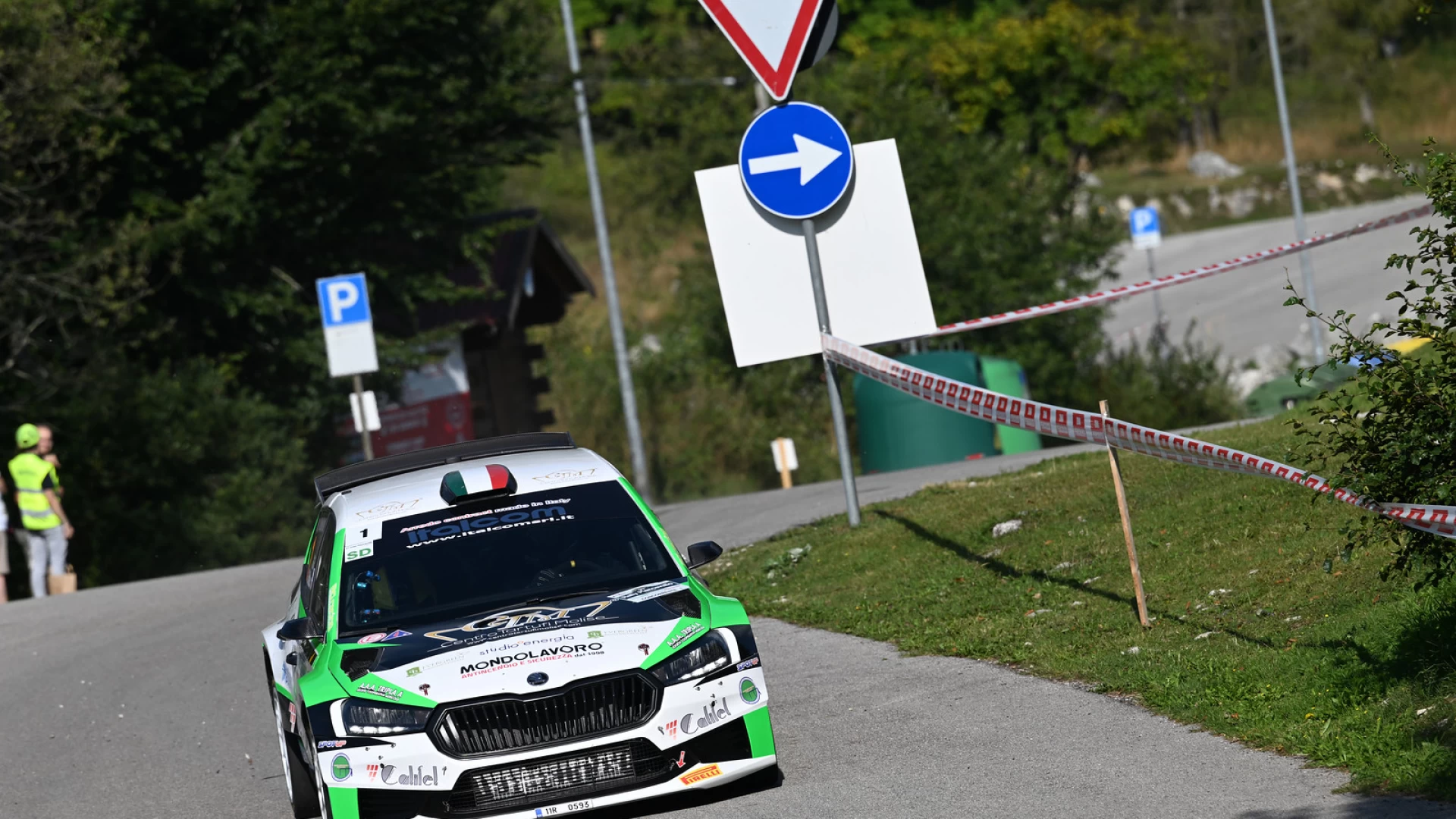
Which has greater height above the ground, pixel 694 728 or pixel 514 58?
pixel 514 58

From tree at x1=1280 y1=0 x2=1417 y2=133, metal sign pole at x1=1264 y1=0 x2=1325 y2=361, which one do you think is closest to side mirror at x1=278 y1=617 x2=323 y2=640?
metal sign pole at x1=1264 y1=0 x2=1325 y2=361

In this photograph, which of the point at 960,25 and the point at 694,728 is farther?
the point at 960,25

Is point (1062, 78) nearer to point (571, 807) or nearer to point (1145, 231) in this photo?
point (1145, 231)

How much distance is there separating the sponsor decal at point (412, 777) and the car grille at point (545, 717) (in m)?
0.10

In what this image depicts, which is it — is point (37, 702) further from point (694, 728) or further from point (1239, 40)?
point (1239, 40)

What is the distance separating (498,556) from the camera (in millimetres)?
7652

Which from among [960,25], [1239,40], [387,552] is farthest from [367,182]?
[1239,40]

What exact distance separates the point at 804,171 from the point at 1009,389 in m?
14.8

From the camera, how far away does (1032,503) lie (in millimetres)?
12531

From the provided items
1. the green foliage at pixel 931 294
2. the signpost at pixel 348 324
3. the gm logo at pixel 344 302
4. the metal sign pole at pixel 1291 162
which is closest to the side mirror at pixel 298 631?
the signpost at pixel 348 324

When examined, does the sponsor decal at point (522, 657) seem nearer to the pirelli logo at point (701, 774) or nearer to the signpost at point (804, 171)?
the pirelli logo at point (701, 774)

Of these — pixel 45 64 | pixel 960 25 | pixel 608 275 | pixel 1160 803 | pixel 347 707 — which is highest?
pixel 960 25

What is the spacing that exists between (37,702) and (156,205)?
1455cm

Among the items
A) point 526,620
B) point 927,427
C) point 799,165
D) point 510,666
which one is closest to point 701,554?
point 526,620
